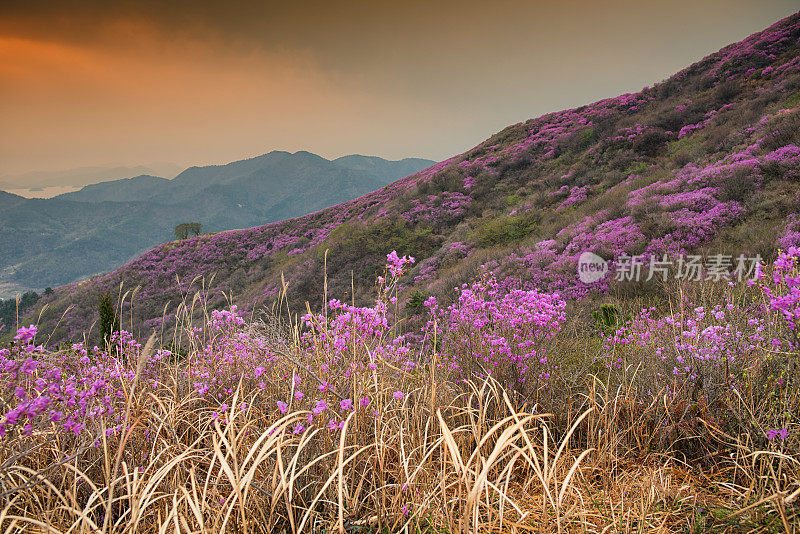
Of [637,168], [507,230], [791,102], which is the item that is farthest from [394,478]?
[791,102]

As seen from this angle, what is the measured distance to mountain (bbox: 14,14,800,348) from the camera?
7160 mm

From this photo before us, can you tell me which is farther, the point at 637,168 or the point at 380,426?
the point at 637,168

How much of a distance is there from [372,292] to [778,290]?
1077 centimetres

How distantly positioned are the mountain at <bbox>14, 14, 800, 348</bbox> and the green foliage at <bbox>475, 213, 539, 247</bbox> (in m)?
0.06

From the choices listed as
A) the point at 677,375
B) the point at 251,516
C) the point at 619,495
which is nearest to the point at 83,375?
the point at 251,516

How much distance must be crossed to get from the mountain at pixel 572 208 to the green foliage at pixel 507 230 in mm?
60

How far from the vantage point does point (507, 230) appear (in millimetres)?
12375

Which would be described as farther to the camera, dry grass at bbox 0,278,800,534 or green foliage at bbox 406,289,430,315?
green foliage at bbox 406,289,430,315

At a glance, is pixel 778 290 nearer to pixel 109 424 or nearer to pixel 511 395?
pixel 511 395

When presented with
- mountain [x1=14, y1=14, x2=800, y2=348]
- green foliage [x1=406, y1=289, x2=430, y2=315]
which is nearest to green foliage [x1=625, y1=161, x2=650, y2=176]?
mountain [x1=14, y1=14, x2=800, y2=348]

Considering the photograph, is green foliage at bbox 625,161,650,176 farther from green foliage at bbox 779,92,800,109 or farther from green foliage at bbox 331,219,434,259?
green foliage at bbox 331,219,434,259
